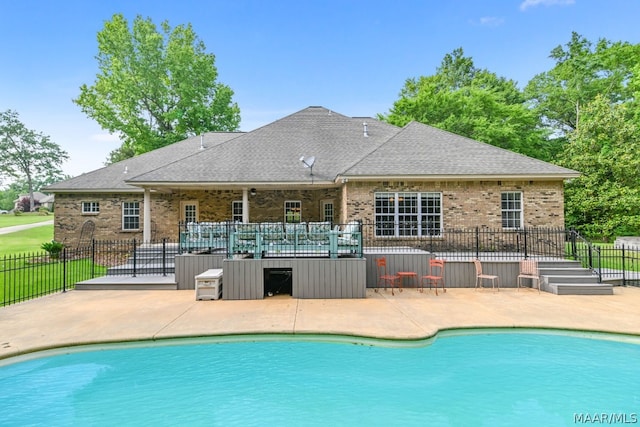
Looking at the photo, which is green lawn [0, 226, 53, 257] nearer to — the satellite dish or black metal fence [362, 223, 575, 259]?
the satellite dish

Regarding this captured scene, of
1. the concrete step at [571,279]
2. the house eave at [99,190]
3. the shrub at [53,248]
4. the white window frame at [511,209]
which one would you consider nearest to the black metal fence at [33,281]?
the shrub at [53,248]

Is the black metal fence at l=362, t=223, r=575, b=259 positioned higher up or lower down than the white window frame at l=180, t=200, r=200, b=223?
lower down

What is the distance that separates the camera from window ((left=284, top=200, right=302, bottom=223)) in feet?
59.0

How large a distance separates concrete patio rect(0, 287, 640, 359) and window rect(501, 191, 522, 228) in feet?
15.7

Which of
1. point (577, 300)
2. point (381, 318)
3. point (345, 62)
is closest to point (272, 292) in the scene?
point (381, 318)

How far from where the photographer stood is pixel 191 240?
36.1 ft

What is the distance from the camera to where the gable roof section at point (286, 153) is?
1518 cm

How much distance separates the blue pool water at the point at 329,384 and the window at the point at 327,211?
11.3m

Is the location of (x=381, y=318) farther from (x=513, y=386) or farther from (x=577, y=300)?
(x=577, y=300)

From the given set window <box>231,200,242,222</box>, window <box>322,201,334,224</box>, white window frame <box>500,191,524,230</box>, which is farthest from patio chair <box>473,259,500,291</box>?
window <box>231,200,242,222</box>

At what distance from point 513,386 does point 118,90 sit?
36.7m

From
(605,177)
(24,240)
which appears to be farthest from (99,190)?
(605,177)

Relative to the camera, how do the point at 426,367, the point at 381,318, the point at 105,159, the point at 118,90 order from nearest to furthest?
the point at 426,367
the point at 381,318
the point at 118,90
the point at 105,159

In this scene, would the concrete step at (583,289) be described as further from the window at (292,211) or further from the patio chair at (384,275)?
the window at (292,211)
